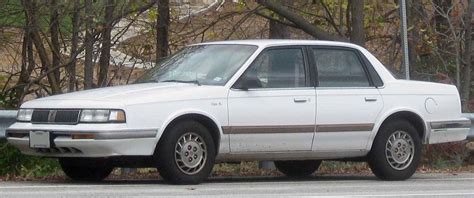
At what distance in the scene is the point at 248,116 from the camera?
12.5 m

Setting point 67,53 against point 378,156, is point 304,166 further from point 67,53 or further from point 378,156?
point 67,53

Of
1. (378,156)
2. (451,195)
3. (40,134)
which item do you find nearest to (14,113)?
(40,134)

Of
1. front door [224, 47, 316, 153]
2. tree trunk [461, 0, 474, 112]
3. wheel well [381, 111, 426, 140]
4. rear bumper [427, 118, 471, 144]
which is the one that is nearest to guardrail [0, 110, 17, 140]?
front door [224, 47, 316, 153]

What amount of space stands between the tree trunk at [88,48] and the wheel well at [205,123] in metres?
5.24

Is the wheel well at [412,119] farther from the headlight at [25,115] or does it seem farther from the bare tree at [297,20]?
the bare tree at [297,20]

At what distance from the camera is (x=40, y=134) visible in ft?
39.3

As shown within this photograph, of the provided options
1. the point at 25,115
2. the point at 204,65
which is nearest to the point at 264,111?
the point at 204,65

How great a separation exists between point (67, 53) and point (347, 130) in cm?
655

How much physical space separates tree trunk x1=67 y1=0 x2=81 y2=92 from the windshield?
3.96 meters

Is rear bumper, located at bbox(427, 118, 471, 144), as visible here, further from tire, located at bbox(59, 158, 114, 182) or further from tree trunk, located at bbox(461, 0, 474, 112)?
tree trunk, located at bbox(461, 0, 474, 112)

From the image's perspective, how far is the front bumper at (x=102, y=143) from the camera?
11664mm

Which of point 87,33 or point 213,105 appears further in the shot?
point 87,33

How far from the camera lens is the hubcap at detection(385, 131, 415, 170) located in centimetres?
1355

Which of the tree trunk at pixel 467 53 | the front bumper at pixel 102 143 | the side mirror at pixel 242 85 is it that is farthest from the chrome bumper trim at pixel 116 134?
the tree trunk at pixel 467 53
